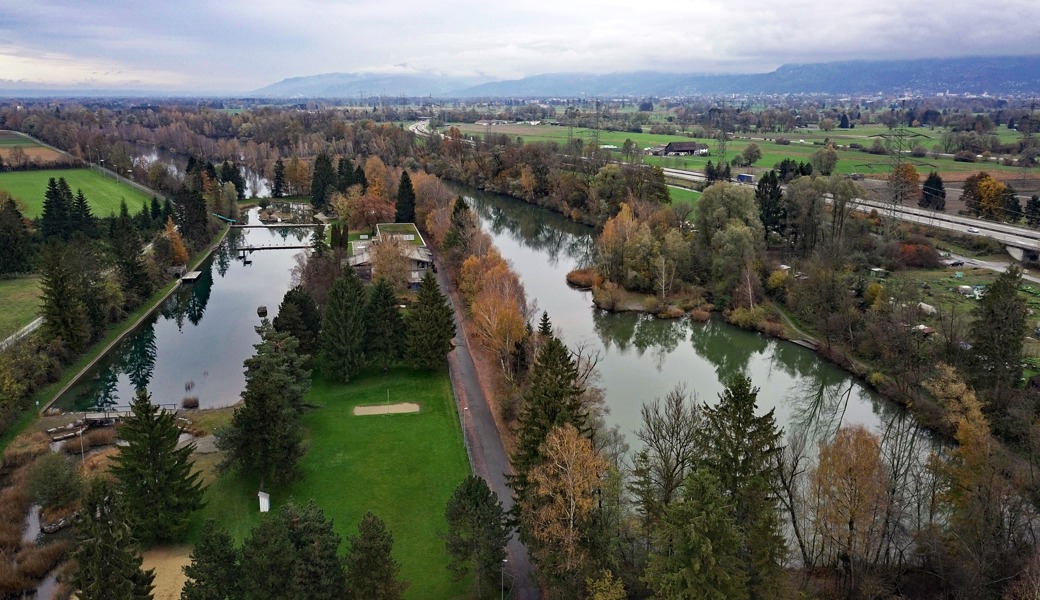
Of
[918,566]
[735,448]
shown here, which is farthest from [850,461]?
[918,566]

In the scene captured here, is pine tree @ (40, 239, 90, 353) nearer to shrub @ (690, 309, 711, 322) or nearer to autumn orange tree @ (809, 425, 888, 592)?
autumn orange tree @ (809, 425, 888, 592)

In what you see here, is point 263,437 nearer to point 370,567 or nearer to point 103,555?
point 103,555

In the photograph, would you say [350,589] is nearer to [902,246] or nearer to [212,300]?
[212,300]

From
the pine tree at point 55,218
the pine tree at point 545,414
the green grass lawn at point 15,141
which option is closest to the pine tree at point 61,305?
the pine tree at point 55,218

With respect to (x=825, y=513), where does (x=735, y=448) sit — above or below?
above

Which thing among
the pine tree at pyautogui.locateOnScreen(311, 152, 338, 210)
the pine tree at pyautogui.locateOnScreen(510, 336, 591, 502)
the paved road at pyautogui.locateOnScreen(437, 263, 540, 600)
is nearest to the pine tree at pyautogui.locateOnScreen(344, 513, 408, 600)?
the paved road at pyautogui.locateOnScreen(437, 263, 540, 600)
